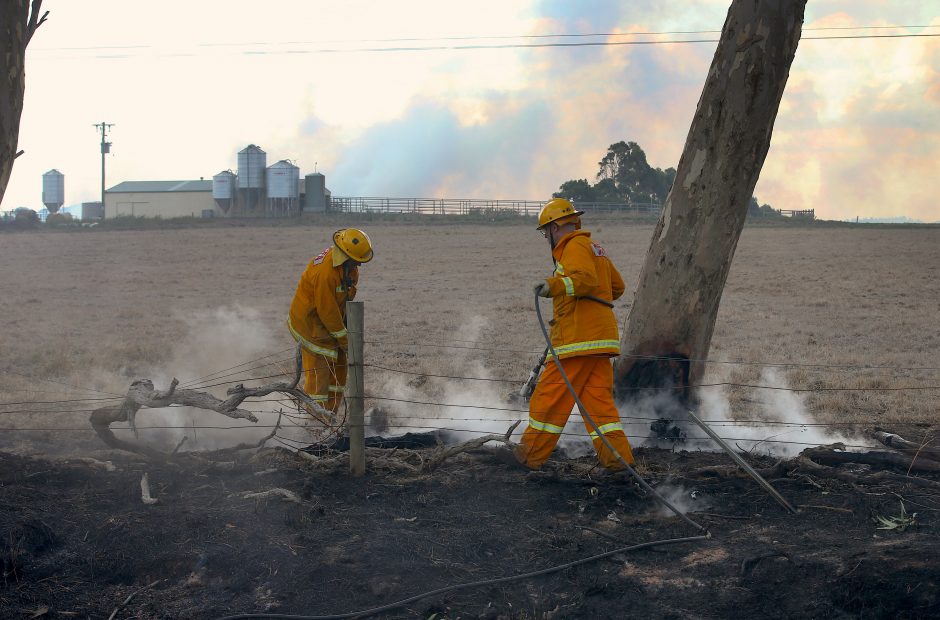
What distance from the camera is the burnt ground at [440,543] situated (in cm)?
435

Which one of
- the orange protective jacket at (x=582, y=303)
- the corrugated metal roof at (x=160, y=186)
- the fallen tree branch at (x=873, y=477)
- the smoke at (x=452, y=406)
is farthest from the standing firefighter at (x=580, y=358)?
the corrugated metal roof at (x=160, y=186)

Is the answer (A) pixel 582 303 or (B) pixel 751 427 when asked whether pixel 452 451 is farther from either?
(B) pixel 751 427

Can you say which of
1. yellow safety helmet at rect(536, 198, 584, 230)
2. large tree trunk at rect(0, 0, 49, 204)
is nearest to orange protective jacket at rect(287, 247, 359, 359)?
yellow safety helmet at rect(536, 198, 584, 230)

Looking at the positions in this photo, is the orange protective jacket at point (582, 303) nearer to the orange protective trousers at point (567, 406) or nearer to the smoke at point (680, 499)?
the orange protective trousers at point (567, 406)

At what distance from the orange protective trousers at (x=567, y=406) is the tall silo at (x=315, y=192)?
4185 cm

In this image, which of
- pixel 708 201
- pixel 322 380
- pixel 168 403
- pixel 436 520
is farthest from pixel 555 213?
pixel 168 403

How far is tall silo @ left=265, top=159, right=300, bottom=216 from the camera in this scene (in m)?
46.6

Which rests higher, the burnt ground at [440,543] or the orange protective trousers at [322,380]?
the orange protective trousers at [322,380]

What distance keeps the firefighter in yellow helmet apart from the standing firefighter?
1.92 m

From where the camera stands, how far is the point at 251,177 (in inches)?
1893

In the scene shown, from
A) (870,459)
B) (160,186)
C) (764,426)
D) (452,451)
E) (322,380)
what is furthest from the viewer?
→ (160,186)

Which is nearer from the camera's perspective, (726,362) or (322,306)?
(322,306)

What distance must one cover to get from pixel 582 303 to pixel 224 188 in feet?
149

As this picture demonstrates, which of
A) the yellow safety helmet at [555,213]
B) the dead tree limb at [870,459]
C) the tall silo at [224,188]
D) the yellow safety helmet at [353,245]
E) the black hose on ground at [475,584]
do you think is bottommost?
the black hose on ground at [475,584]
